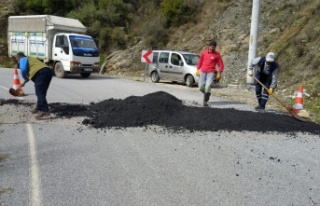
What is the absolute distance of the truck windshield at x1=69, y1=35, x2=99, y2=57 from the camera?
59.4 ft

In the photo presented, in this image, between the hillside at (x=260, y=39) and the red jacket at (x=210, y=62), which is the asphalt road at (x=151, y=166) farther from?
the hillside at (x=260, y=39)

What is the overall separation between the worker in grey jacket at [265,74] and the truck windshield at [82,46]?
10.8 meters

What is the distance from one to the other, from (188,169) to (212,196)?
0.95 m

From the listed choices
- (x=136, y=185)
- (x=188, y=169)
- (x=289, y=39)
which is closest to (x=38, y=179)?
(x=136, y=185)

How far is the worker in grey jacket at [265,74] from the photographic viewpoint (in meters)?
9.50

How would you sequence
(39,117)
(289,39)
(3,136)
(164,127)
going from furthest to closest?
1. (289,39)
2. (39,117)
3. (164,127)
4. (3,136)

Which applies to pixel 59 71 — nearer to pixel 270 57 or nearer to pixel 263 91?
pixel 263 91

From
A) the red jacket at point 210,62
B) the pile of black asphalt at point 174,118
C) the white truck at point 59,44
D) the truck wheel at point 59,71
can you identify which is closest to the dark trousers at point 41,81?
the pile of black asphalt at point 174,118

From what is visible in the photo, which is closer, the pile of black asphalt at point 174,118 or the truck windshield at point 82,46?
the pile of black asphalt at point 174,118

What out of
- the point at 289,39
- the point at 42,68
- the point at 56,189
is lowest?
the point at 56,189

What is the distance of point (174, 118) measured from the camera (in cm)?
798

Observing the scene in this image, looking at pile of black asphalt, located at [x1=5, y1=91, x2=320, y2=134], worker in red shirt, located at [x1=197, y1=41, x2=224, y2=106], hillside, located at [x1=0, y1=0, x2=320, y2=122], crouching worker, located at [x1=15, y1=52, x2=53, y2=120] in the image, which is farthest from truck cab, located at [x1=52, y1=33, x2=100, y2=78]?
crouching worker, located at [x1=15, y1=52, x2=53, y2=120]

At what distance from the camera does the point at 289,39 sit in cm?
1778

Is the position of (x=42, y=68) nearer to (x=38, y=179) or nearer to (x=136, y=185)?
(x=38, y=179)
